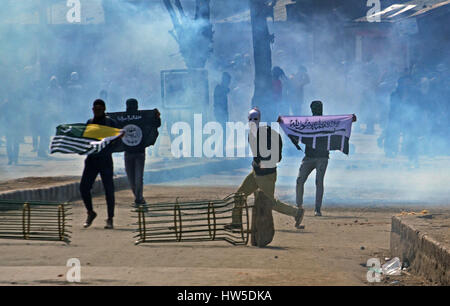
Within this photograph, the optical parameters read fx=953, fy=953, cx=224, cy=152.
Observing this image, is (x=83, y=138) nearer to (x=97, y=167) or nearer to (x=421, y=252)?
(x=97, y=167)

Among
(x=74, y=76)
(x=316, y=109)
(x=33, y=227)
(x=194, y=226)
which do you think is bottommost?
(x=33, y=227)

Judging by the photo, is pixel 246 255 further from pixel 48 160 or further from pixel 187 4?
pixel 187 4

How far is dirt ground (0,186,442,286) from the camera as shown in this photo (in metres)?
6.63

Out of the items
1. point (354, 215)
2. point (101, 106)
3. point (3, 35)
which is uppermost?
point (3, 35)

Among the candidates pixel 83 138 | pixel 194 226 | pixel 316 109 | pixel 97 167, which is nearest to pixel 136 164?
pixel 97 167

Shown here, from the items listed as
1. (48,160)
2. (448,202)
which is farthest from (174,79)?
(448,202)

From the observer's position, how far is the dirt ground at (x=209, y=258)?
6.63 meters

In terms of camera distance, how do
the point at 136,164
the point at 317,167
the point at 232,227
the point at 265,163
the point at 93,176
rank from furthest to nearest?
1. the point at 136,164
2. the point at 317,167
3. the point at 265,163
4. the point at 93,176
5. the point at 232,227

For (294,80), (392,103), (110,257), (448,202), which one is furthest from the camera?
(294,80)

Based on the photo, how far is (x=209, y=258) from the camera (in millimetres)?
7758

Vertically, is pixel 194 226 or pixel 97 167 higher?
pixel 97 167

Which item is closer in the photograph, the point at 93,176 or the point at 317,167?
the point at 93,176

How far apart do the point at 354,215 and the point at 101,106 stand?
3.70 metres

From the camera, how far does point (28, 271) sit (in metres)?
7.00
